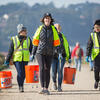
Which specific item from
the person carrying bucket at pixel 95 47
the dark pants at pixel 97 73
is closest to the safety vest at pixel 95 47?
the person carrying bucket at pixel 95 47

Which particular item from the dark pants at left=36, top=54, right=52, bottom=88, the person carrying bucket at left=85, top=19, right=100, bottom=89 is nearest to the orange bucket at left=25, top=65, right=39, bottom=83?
the dark pants at left=36, top=54, right=52, bottom=88

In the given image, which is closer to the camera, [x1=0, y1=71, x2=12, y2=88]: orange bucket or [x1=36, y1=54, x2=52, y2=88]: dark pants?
[x1=36, y1=54, x2=52, y2=88]: dark pants

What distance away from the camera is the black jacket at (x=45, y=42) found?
746cm

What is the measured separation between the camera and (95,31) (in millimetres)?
8812

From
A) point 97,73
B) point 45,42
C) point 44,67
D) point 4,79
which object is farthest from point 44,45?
point 97,73

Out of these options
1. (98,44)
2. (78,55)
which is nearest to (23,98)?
(98,44)

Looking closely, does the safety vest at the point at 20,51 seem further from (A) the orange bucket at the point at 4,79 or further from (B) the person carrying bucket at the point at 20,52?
(A) the orange bucket at the point at 4,79

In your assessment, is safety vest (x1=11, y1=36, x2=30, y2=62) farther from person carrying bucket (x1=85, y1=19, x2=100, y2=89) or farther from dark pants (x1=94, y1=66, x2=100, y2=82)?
dark pants (x1=94, y1=66, x2=100, y2=82)

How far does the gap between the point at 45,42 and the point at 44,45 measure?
0.06m

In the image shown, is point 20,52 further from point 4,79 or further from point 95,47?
point 95,47

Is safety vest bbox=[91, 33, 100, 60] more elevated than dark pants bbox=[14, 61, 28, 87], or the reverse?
safety vest bbox=[91, 33, 100, 60]

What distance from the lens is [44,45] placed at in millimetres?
7461

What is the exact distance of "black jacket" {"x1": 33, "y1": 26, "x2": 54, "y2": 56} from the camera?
746cm

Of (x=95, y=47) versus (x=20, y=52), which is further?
(x=95, y=47)
